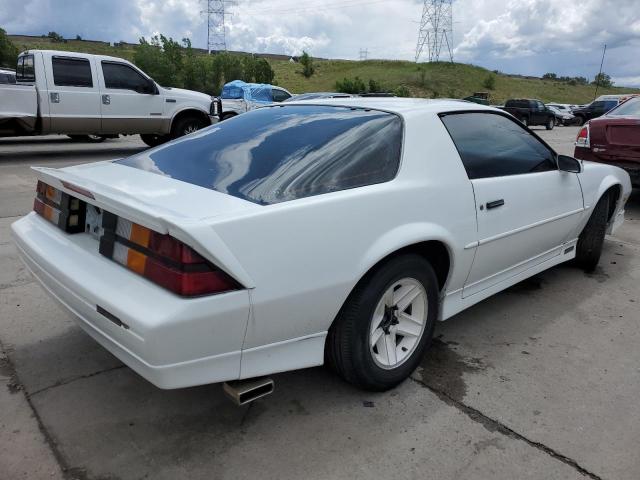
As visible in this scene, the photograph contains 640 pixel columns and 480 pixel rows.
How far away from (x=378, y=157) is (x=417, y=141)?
0.96ft

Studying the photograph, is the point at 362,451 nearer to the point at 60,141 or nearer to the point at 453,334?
the point at 453,334

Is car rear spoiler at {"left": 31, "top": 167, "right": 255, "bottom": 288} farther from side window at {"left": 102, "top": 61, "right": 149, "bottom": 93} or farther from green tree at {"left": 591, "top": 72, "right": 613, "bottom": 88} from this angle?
green tree at {"left": 591, "top": 72, "right": 613, "bottom": 88}

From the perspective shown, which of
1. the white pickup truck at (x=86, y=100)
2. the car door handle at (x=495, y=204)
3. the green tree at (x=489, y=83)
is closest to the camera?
the car door handle at (x=495, y=204)

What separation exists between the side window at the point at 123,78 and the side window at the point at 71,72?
1.13ft

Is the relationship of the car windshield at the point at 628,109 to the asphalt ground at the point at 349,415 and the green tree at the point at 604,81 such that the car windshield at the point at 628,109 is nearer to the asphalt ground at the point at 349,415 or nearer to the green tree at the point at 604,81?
the asphalt ground at the point at 349,415

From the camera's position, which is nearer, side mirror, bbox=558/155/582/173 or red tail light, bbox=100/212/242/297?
red tail light, bbox=100/212/242/297

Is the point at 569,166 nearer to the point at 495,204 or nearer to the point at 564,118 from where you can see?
Result: the point at 495,204

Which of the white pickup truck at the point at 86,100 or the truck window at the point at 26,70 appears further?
the truck window at the point at 26,70

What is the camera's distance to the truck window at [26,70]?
9.35m

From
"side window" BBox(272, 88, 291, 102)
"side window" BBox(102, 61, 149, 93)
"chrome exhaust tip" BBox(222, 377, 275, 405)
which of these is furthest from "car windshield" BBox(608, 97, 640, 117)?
"side window" BBox(272, 88, 291, 102)

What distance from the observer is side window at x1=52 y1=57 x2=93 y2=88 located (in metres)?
9.49

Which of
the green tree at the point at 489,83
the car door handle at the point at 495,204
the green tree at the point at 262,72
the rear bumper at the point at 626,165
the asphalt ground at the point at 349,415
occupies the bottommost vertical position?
the asphalt ground at the point at 349,415

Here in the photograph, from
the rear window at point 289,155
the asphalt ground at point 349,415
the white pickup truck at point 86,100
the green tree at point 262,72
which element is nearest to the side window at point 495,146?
the rear window at point 289,155

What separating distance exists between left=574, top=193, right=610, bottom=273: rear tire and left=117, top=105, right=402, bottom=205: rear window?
247 cm
